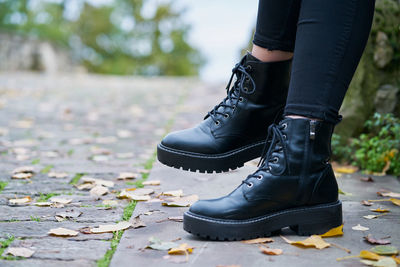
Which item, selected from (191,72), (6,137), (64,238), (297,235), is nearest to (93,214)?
(64,238)

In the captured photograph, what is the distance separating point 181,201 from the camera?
5.91 feet

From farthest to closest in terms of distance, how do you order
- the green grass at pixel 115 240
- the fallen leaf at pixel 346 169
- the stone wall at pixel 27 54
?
the stone wall at pixel 27 54, the fallen leaf at pixel 346 169, the green grass at pixel 115 240

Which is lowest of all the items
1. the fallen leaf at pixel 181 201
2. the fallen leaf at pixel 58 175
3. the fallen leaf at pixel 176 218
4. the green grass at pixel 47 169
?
the green grass at pixel 47 169

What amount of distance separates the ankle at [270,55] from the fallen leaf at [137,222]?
0.71 meters

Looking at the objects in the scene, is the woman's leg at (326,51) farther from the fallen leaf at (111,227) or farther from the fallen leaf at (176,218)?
the fallen leaf at (111,227)

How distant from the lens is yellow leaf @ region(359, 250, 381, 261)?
1233 millimetres

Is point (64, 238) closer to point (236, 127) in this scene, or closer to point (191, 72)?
point (236, 127)

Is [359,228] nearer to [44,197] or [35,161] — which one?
[44,197]

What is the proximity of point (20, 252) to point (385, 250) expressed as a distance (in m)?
1.02

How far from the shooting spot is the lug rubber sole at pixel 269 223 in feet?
4.44

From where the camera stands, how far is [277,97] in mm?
1703

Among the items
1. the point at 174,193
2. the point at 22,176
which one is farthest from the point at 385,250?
the point at 22,176

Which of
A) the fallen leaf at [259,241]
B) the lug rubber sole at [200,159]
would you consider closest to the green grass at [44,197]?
the lug rubber sole at [200,159]

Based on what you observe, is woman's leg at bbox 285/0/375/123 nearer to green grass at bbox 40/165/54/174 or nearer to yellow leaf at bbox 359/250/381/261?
yellow leaf at bbox 359/250/381/261
